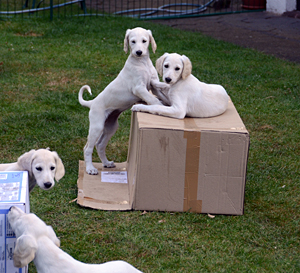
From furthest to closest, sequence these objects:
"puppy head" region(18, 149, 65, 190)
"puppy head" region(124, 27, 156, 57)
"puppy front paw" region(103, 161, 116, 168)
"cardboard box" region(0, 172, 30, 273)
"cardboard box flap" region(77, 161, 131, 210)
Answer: "puppy front paw" region(103, 161, 116, 168) → "puppy head" region(124, 27, 156, 57) → "cardboard box flap" region(77, 161, 131, 210) → "puppy head" region(18, 149, 65, 190) → "cardboard box" region(0, 172, 30, 273)

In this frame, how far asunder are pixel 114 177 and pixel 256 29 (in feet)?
27.3

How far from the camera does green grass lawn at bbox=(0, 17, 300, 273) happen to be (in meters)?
3.35

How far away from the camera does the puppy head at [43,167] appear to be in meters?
3.07

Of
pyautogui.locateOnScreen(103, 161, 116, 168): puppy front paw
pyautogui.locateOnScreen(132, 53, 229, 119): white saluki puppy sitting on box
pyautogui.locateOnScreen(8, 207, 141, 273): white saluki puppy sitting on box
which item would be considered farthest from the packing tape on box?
pyautogui.locateOnScreen(8, 207, 141, 273): white saluki puppy sitting on box

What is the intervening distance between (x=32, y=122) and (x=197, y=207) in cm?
274

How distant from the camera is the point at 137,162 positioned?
12.5 feet

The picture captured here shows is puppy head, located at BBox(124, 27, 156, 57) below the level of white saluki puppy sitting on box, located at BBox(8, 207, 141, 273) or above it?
above

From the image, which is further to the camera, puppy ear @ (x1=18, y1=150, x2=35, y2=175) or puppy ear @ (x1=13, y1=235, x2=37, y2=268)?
puppy ear @ (x1=18, y1=150, x2=35, y2=175)

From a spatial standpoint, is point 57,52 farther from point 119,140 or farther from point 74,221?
point 74,221

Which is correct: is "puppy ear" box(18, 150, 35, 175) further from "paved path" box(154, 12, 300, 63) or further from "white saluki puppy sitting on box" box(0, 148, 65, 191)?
"paved path" box(154, 12, 300, 63)

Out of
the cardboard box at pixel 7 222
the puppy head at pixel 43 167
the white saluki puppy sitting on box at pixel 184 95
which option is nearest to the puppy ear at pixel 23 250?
the cardboard box at pixel 7 222

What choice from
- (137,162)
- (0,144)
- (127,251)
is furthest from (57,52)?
(127,251)

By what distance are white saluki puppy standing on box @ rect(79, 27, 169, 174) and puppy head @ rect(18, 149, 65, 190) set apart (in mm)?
1255

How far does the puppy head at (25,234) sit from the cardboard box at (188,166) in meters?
1.44
